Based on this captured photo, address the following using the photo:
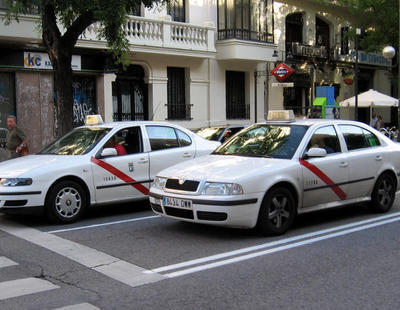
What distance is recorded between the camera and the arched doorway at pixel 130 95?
779 inches

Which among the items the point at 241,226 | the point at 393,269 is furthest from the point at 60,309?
the point at 393,269

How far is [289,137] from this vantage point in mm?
7695

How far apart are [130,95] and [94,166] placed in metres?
12.2

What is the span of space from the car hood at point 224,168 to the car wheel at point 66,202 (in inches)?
68.2

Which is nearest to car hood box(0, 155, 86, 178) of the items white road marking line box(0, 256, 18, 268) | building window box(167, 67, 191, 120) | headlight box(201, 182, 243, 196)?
white road marking line box(0, 256, 18, 268)

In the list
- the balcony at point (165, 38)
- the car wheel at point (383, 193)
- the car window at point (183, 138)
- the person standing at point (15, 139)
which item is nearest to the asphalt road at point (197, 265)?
the car wheel at point (383, 193)

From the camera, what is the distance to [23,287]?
513 cm

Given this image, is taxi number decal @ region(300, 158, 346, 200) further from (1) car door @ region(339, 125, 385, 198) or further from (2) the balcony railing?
(2) the balcony railing

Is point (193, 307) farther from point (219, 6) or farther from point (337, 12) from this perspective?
point (337, 12)

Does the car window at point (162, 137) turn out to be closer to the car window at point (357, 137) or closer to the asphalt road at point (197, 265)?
the asphalt road at point (197, 265)

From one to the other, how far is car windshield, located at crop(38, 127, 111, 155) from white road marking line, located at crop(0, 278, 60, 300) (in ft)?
11.6

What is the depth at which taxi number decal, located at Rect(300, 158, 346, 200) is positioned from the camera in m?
7.35

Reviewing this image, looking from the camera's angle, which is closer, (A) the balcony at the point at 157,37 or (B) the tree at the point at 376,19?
(A) the balcony at the point at 157,37

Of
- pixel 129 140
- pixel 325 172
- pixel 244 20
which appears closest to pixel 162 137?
pixel 129 140
